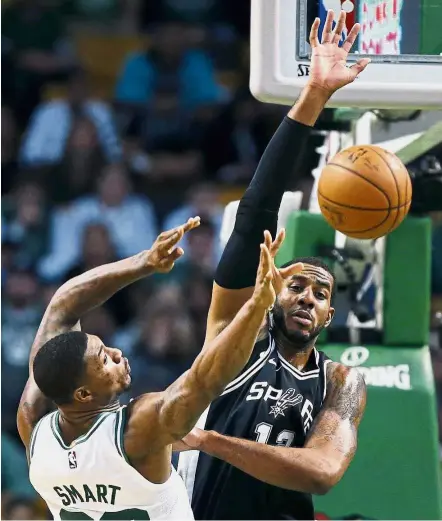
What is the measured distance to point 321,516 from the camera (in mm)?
5270

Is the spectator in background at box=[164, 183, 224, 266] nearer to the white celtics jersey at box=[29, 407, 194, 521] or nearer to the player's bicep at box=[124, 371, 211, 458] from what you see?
the white celtics jersey at box=[29, 407, 194, 521]

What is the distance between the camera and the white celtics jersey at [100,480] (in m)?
3.62

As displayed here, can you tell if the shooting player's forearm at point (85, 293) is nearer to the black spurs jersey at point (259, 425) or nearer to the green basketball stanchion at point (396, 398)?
the black spurs jersey at point (259, 425)

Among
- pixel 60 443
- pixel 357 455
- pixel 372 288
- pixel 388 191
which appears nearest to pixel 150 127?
pixel 372 288

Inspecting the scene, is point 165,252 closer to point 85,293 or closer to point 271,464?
point 85,293

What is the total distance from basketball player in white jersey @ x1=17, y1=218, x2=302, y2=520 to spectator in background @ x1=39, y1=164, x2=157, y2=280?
409 cm

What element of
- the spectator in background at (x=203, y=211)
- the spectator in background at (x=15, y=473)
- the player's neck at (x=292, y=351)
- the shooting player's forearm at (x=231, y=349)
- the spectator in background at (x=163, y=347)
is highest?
the shooting player's forearm at (x=231, y=349)

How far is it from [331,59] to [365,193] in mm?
496

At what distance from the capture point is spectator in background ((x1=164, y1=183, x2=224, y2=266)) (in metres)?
7.84

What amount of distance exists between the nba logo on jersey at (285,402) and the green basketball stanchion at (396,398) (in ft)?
4.34

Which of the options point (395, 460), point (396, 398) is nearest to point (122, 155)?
point (396, 398)

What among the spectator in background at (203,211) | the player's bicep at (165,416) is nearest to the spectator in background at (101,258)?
the spectator in background at (203,211)

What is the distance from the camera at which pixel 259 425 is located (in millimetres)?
4125

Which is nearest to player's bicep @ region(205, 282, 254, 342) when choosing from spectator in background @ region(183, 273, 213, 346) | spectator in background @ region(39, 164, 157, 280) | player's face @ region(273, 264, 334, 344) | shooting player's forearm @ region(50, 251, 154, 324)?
player's face @ region(273, 264, 334, 344)
